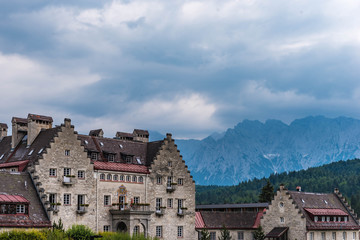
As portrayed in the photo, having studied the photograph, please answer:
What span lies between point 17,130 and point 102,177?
16.7 m

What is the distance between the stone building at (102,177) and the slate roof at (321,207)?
69.4 feet

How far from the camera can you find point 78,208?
270 feet

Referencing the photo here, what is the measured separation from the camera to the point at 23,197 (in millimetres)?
73812

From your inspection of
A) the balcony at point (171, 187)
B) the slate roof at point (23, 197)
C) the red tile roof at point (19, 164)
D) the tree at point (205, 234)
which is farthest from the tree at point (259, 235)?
the red tile roof at point (19, 164)

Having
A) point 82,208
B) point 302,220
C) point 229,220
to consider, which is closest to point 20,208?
point 82,208

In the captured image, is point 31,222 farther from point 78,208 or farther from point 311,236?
point 311,236

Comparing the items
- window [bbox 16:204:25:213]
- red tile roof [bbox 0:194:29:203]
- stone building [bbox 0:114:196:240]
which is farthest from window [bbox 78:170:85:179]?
window [bbox 16:204:25:213]

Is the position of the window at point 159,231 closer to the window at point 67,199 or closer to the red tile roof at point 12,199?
the window at point 67,199

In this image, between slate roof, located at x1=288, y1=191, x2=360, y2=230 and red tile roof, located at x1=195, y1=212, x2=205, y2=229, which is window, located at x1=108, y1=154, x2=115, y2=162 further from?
slate roof, located at x1=288, y1=191, x2=360, y2=230

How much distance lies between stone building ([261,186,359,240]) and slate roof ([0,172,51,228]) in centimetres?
4364

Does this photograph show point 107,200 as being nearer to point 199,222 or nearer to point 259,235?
point 199,222

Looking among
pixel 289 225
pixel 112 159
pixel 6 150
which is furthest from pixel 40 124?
pixel 289 225

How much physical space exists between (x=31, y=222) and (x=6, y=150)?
22.5m

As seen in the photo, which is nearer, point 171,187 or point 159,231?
point 159,231
